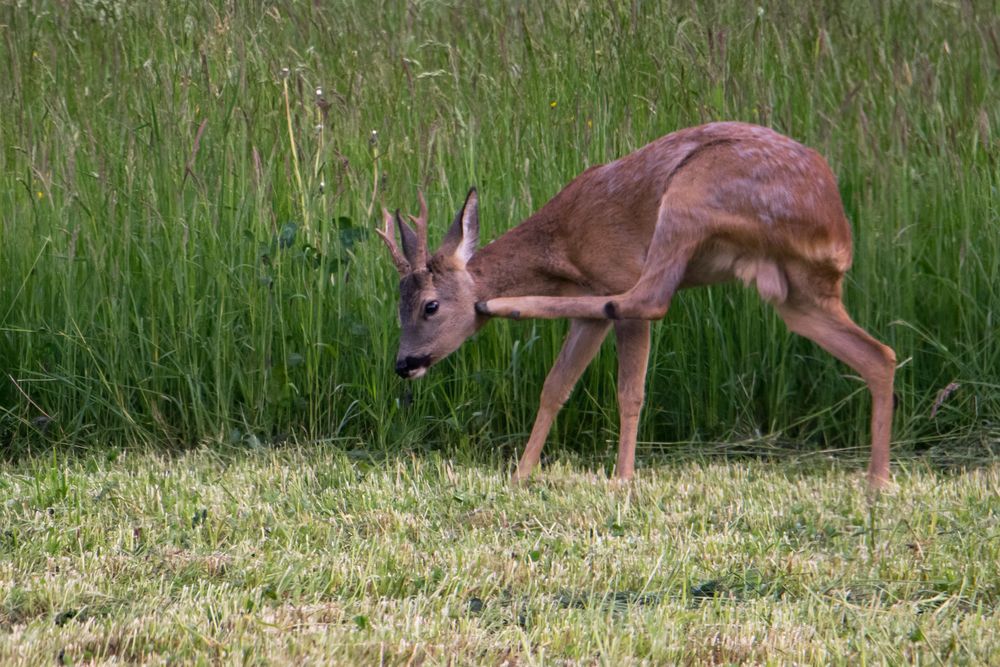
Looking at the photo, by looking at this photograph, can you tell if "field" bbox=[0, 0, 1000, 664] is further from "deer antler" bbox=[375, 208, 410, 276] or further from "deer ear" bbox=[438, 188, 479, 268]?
"deer ear" bbox=[438, 188, 479, 268]

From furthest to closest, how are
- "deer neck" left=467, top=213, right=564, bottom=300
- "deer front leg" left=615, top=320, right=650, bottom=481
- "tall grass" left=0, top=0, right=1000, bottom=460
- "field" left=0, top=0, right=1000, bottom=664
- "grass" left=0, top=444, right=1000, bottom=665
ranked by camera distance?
"tall grass" left=0, top=0, right=1000, bottom=460, "deer neck" left=467, top=213, right=564, bottom=300, "deer front leg" left=615, top=320, right=650, bottom=481, "field" left=0, top=0, right=1000, bottom=664, "grass" left=0, top=444, right=1000, bottom=665

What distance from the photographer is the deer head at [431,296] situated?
19.7 feet

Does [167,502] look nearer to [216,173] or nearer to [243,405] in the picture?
[243,405]

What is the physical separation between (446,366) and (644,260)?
1129 millimetres

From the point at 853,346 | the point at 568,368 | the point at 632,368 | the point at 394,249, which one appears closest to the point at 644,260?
the point at 632,368

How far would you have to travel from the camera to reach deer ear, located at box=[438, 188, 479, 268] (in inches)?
238

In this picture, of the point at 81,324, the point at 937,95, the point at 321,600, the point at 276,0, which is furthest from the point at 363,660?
the point at 276,0

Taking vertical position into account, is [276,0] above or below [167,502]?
above

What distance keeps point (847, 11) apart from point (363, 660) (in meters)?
5.58

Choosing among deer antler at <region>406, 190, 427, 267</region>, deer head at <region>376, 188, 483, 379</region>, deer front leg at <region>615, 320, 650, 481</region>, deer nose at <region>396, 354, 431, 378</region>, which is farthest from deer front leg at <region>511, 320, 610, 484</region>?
deer antler at <region>406, 190, 427, 267</region>

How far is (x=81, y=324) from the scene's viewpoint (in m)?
6.43

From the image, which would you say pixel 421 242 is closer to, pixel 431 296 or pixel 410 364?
pixel 431 296

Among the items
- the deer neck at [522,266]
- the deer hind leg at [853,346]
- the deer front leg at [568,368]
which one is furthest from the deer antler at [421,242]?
the deer hind leg at [853,346]

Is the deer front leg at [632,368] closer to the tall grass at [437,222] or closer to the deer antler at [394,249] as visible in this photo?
the tall grass at [437,222]
